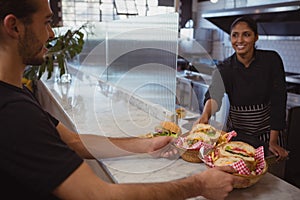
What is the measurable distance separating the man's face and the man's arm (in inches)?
11.3

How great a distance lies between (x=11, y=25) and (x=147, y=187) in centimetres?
47

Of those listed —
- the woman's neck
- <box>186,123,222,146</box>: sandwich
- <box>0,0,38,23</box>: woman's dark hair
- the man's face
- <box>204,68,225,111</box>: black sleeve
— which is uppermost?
<box>0,0,38,23</box>: woman's dark hair

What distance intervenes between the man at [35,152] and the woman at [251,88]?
84 centimetres

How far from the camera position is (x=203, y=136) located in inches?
38.0

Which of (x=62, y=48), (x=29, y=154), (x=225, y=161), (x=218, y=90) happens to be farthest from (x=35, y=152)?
(x=62, y=48)

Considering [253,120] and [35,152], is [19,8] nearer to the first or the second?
[35,152]

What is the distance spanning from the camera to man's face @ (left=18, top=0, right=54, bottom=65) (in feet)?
2.12

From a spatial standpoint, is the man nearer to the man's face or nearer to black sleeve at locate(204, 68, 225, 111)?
the man's face

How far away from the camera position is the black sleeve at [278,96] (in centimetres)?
151

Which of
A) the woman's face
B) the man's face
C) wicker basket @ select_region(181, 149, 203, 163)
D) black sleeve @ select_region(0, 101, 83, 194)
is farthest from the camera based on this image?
the woman's face

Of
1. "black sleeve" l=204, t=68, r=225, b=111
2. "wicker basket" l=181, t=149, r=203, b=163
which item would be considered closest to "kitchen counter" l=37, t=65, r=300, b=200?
"wicker basket" l=181, t=149, r=203, b=163

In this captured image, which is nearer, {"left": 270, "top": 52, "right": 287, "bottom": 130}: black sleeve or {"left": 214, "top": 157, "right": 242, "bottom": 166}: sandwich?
{"left": 214, "top": 157, "right": 242, "bottom": 166}: sandwich

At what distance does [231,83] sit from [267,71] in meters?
0.20

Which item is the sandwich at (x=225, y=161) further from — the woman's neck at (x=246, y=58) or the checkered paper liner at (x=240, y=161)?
the woman's neck at (x=246, y=58)
